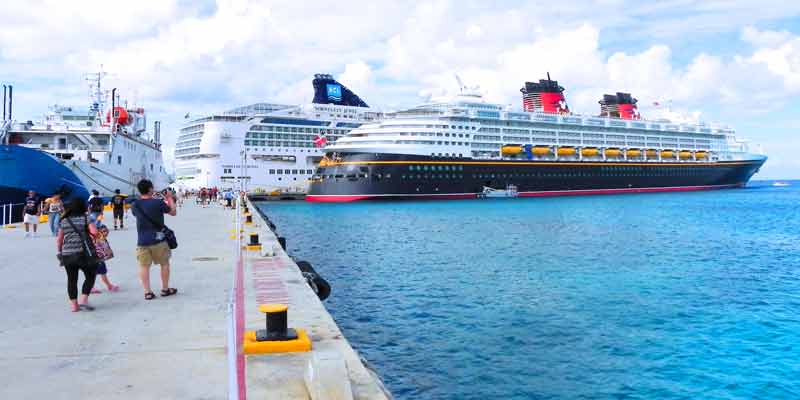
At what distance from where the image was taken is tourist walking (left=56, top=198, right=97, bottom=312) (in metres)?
7.82

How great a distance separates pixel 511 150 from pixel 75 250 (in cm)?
6899

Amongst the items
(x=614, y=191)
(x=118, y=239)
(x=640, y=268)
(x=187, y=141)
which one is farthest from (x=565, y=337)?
(x=187, y=141)

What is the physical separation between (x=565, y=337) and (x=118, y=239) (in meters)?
12.8

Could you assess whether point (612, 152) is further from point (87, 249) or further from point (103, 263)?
point (87, 249)

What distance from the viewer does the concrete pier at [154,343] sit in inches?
196

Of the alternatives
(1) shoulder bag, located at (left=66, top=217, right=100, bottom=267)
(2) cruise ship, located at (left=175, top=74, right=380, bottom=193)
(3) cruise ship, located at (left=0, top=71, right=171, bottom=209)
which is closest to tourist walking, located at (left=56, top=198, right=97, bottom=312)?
(1) shoulder bag, located at (left=66, top=217, right=100, bottom=267)

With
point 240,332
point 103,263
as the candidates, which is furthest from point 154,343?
point 103,263

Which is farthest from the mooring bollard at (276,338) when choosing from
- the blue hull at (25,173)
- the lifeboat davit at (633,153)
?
the lifeboat davit at (633,153)

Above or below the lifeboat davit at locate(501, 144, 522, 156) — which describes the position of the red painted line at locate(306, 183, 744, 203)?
below

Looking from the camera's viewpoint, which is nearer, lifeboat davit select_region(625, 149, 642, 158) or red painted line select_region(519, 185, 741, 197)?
red painted line select_region(519, 185, 741, 197)

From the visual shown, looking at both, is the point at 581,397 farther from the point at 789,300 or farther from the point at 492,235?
the point at 492,235

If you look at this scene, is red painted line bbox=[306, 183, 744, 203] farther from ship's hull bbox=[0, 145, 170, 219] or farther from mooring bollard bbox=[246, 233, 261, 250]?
mooring bollard bbox=[246, 233, 261, 250]

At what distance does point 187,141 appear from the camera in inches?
3351

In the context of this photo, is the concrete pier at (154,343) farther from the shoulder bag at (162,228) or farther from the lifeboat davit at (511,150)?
the lifeboat davit at (511,150)
